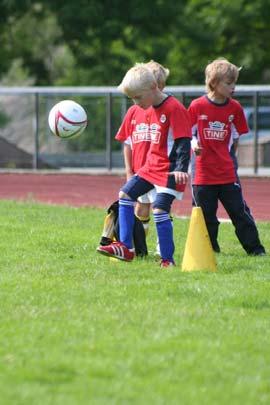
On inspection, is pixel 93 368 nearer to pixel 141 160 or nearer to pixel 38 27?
pixel 141 160

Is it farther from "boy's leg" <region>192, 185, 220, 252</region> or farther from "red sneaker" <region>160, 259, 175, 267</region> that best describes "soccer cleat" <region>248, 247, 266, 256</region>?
"red sneaker" <region>160, 259, 175, 267</region>

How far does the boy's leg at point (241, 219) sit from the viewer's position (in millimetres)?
10508

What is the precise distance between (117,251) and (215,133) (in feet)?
5.44

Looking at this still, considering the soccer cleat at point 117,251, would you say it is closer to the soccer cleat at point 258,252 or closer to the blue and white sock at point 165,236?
the blue and white sock at point 165,236

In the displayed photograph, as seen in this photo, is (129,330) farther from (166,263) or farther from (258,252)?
(258,252)

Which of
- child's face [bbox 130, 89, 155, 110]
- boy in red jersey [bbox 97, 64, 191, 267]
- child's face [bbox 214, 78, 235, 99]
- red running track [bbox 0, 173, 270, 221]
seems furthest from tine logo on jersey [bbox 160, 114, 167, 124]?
red running track [bbox 0, 173, 270, 221]

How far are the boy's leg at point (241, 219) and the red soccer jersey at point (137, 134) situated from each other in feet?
2.87

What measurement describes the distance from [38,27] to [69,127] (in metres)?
41.0

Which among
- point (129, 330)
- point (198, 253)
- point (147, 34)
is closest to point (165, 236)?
point (198, 253)

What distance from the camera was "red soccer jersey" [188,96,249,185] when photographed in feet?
34.1

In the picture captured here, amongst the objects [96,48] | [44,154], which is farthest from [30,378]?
[96,48]

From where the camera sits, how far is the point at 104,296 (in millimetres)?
7781

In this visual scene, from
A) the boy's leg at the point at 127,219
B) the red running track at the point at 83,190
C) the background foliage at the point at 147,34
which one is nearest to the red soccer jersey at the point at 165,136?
the boy's leg at the point at 127,219

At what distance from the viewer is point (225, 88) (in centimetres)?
1020
